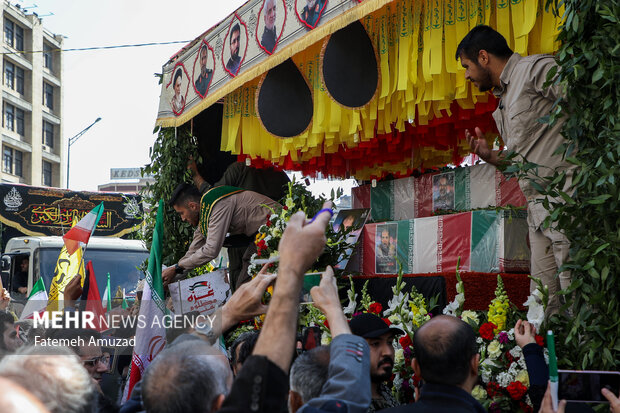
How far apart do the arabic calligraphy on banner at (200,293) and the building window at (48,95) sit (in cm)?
4477

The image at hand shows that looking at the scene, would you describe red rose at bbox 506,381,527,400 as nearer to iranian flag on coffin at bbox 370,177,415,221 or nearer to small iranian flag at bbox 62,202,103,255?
iranian flag on coffin at bbox 370,177,415,221

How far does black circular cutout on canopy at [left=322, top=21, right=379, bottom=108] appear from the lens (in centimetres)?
541

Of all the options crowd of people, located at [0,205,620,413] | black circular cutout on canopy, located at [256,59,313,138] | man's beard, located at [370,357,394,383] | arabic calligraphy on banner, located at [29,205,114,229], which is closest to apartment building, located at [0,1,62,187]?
arabic calligraphy on banner, located at [29,205,114,229]

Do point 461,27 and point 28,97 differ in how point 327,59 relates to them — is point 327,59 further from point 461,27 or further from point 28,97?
point 28,97

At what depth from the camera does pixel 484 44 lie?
3.84 m

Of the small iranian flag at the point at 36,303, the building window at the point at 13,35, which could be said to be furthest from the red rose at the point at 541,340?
the building window at the point at 13,35

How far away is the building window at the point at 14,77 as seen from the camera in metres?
41.7

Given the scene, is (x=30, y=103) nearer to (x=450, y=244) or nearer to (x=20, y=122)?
(x=20, y=122)

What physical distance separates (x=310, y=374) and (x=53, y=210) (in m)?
13.9

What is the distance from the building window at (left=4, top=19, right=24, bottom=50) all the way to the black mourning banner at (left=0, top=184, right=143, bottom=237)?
31289mm

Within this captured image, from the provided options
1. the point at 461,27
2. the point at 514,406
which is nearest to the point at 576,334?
the point at 514,406

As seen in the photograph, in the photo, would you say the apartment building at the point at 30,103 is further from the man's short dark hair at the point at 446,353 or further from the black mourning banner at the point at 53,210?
the man's short dark hair at the point at 446,353

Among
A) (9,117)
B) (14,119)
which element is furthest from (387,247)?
(14,119)

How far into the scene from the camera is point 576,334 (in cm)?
308
